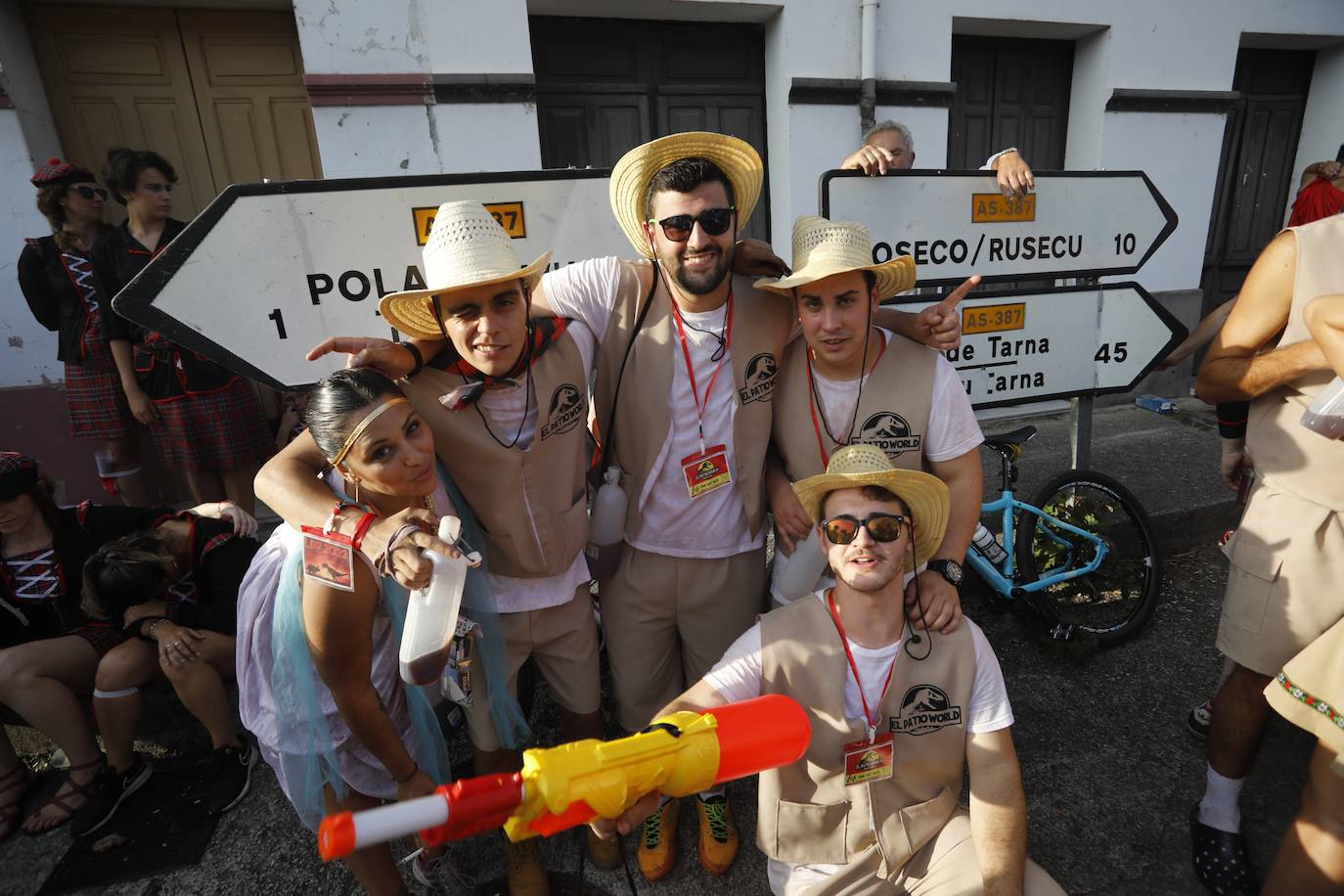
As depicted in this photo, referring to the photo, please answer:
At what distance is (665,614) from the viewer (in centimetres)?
237

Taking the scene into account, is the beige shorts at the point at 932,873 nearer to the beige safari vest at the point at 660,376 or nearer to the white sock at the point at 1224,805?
the white sock at the point at 1224,805

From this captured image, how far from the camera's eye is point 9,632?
269 centimetres

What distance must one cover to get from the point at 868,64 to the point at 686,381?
162 inches

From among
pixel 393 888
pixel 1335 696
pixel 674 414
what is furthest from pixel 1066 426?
pixel 393 888

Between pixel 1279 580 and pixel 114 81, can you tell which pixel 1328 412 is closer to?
pixel 1279 580

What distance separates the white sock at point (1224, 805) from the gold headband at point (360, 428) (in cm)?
283

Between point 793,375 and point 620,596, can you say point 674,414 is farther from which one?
point 620,596

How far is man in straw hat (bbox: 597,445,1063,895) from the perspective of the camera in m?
1.71

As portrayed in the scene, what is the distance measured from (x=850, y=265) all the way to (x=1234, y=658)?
5.84 ft

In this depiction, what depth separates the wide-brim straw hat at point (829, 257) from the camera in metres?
1.96

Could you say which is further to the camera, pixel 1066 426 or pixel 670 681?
pixel 1066 426

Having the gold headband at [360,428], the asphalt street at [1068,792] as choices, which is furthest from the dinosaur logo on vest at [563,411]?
the asphalt street at [1068,792]

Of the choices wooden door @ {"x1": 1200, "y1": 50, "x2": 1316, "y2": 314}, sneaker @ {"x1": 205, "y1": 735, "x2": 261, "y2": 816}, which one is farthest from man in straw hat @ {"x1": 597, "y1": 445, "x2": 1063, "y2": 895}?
wooden door @ {"x1": 1200, "y1": 50, "x2": 1316, "y2": 314}

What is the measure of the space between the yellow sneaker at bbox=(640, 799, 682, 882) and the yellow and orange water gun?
44.4 inches
